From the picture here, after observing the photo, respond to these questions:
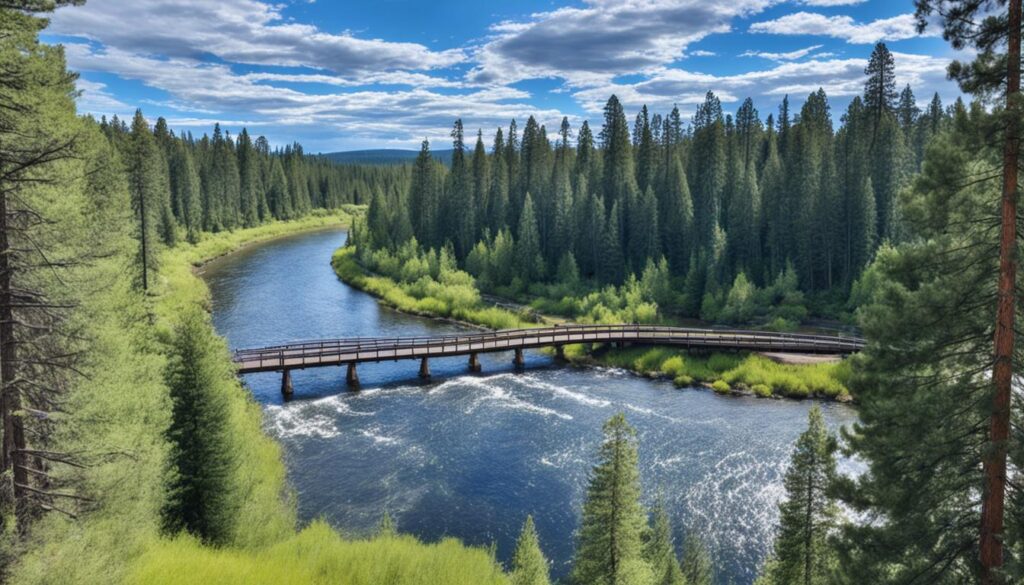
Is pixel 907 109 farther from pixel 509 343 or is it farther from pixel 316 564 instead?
pixel 316 564

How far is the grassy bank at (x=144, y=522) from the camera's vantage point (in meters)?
13.9

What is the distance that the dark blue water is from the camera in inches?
1153

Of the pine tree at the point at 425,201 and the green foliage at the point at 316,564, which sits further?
the pine tree at the point at 425,201

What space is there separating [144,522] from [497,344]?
3868 centimetres

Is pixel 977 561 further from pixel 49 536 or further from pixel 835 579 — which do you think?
pixel 49 536

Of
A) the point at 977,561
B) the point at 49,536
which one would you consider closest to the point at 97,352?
the point at 49,536

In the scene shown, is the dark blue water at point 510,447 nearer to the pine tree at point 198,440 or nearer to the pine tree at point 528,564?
the pine tree at point 528,564

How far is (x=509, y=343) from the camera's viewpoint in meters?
54.7

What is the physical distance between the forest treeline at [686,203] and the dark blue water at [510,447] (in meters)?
25.7

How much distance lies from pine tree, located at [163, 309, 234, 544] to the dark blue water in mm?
7002

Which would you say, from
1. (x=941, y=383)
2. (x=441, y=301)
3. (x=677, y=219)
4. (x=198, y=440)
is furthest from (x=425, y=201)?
(x=941, y=383)

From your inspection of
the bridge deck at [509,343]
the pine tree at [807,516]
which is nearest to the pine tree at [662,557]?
the pine tree at [807,516]

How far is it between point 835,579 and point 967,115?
933 centimetres

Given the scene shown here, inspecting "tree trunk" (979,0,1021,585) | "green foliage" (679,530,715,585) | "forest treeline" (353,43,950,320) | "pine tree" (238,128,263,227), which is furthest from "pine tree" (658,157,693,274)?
"pine tree" (238,128,263,227)
